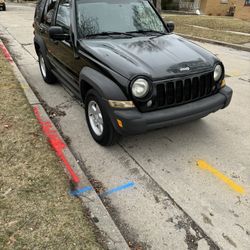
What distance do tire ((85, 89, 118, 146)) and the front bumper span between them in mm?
225

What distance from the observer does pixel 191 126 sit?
436 cm

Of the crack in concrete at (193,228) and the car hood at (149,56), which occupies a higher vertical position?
the car hood at (149,56)

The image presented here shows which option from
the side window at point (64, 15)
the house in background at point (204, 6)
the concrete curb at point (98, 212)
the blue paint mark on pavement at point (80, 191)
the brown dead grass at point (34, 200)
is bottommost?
the house in background at point (204, 6)

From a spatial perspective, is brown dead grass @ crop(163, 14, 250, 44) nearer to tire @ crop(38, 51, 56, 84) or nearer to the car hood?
tire @ crop(38, 51, 56, 84)

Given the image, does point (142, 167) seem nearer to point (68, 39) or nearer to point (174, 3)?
point (68, 39)

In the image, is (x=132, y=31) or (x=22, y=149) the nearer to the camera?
(x=22, y=149)

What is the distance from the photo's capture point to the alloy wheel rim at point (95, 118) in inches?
147

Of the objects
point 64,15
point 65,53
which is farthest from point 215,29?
point 65,53

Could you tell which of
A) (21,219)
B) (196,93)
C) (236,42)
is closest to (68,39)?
(196,93)

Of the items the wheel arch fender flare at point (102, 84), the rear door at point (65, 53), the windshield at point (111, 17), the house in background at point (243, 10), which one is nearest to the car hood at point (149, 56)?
the wheel arch fender flare at point (102, 84)

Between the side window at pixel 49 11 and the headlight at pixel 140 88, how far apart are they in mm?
2886

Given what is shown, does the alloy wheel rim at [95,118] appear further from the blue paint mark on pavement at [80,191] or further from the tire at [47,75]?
the tire at [47,75]

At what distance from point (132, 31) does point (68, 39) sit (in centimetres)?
94

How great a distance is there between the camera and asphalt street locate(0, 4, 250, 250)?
8.41 ft
